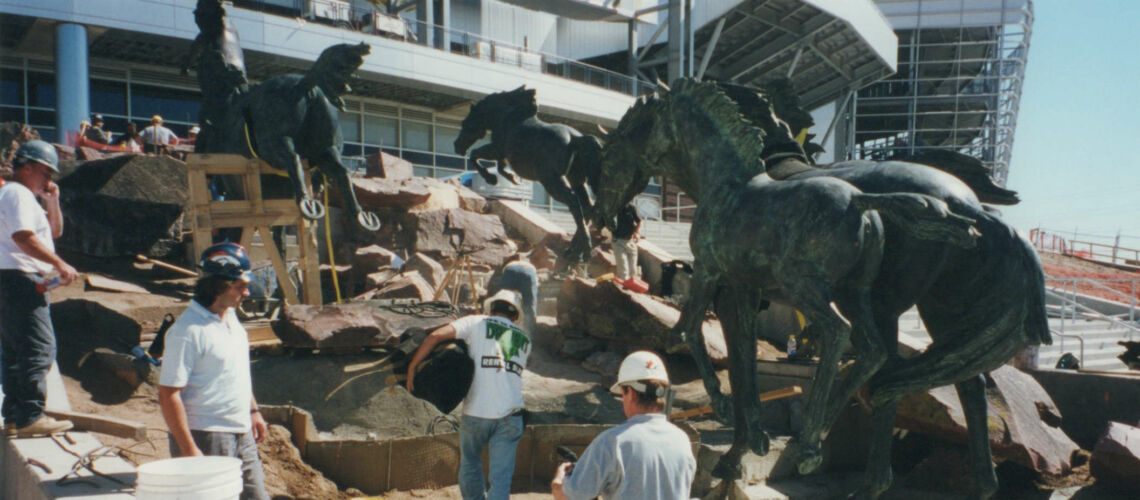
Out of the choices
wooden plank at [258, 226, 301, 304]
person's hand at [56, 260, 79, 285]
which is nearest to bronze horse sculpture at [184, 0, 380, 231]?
wooden plank at [258, 226, 301, 304]

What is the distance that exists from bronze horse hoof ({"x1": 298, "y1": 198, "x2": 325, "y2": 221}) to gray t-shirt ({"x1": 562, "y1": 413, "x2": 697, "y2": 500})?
5.83 meters

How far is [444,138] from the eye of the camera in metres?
26.6

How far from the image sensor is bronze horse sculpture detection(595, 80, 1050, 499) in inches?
182

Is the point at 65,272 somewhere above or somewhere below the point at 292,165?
below

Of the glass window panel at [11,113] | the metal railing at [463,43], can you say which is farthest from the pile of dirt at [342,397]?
the metal railing at [463,43]

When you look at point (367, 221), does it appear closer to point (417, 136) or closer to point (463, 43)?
point (463, 43)

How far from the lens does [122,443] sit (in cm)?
502

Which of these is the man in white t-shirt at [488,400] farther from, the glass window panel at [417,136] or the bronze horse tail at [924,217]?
the glass window panel at [417,136]

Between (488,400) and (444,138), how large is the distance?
A: 75.2ft

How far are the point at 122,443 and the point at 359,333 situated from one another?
8.10 ft

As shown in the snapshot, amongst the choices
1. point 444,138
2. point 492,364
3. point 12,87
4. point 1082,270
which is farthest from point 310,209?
point 1082,270

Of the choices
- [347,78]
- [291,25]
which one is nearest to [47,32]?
[291,25]

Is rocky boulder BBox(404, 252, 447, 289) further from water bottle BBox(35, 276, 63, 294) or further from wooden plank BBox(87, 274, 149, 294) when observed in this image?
water bottle BBox(35, 276, 63, 294)

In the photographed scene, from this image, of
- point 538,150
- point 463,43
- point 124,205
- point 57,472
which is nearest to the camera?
point 57,472
